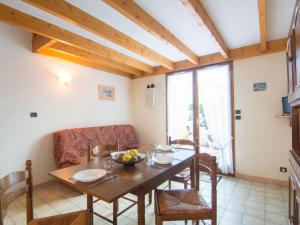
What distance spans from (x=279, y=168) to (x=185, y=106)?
6.66 ft

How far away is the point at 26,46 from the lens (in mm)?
2834

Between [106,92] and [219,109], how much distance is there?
2576mm

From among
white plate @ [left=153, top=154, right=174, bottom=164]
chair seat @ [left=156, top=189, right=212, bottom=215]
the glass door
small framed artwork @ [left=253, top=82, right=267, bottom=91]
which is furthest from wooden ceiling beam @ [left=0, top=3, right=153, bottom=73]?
small framed artwork @ [left=253, top=82, right=267, bottom=91]

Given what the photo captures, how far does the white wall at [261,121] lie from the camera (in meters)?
2.87

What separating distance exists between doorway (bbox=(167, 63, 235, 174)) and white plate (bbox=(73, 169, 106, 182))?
2.02 metres

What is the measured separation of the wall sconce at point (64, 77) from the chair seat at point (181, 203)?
274 cm

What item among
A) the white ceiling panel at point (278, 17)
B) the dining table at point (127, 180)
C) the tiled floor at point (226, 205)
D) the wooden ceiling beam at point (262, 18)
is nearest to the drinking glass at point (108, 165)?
the dining table at point (127, 180)

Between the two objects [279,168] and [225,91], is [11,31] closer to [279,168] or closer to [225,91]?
[225,91]

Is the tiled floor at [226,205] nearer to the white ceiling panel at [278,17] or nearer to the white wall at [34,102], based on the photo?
the white wall at [34,102]

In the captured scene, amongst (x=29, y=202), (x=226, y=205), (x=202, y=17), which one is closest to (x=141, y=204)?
(x=29, y=202)

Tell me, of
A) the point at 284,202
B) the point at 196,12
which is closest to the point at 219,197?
the point at 284,202

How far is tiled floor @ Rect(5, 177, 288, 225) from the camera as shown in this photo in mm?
2018

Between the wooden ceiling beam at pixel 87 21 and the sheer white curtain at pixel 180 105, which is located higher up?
the wooden ceiling beam at pixel 87 21

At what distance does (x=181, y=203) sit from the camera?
1.47 m
